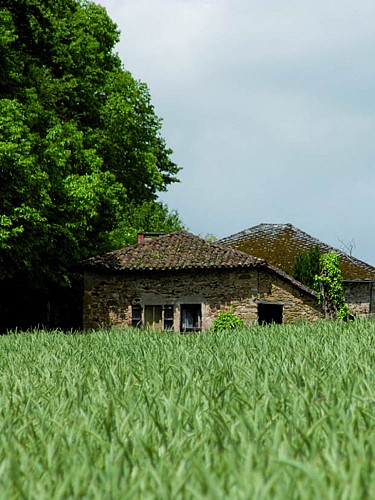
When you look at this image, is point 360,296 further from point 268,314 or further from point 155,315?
point 155,315

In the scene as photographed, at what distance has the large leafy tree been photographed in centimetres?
1934

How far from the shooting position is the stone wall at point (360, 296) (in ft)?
104

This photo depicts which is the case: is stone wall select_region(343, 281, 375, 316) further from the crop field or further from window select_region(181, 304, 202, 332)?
the crop field

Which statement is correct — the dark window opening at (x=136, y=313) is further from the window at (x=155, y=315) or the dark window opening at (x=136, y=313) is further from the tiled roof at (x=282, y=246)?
the tiled roof at (x=282, y=246)

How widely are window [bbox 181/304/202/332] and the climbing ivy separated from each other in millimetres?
4375

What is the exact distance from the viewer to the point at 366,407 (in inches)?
119

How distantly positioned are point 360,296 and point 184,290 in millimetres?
9975

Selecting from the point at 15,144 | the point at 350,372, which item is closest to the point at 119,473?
the point at 350,372

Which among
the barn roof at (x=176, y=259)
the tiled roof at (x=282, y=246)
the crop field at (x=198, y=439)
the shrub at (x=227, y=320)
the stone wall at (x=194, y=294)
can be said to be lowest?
the crop field at (x=198, y=439)

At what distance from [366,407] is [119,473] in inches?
50.7

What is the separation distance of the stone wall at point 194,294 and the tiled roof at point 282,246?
20.1 ft

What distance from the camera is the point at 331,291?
86.4 feet

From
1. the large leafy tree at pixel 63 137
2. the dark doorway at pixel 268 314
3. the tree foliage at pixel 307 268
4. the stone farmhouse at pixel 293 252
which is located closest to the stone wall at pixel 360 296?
the stone farmhouse at pixel 293 252

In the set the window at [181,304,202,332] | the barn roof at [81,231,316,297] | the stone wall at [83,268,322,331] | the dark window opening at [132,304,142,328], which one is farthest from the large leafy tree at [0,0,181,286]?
the window at [181,304,202,332]
